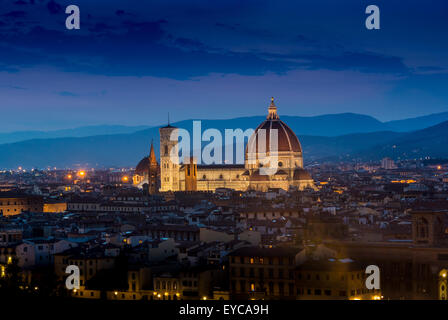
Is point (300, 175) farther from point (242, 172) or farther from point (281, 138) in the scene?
point (281, 138)

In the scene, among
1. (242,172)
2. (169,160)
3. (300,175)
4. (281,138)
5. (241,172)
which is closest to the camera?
(300,175)

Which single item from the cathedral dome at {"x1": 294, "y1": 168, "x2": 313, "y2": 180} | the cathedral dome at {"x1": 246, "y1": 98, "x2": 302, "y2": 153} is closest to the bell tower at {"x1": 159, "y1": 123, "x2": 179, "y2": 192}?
the cathedral dome at {"x1": 246, "y1": 98, "x2": 302, "y2": 153}

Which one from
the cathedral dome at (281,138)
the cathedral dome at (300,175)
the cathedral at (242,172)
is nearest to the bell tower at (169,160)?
the cathedral at (242,172)

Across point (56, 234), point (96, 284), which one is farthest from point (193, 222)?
point (96, 284)

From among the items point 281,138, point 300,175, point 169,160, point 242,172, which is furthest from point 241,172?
point 169,160

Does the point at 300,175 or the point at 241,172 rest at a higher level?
the point at 241,172

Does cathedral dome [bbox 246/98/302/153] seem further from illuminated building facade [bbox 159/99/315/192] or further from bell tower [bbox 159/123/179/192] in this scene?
bell tower [bbox 159/123/179/192]

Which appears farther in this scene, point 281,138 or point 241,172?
point 281,138
